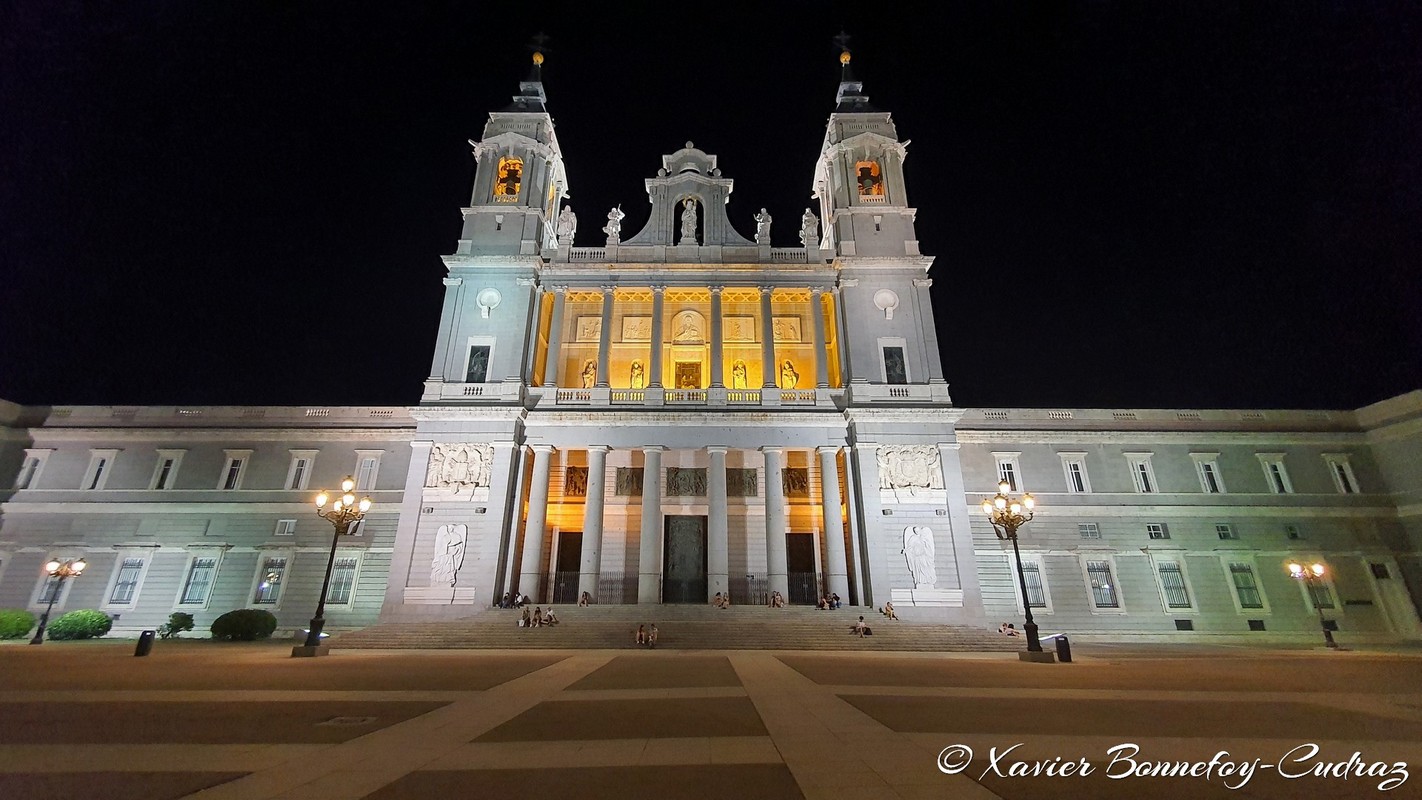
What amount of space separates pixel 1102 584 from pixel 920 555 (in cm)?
954

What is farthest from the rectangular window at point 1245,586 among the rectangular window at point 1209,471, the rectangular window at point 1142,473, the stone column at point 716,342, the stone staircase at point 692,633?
the stone column at point 716,342

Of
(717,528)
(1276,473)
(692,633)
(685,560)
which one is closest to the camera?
(692,633)

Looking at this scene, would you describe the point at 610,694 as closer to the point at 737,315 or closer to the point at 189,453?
the point at 737,315

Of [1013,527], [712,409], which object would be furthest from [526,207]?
[1013,527]

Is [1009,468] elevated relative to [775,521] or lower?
elevated

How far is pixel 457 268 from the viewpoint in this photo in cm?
3086

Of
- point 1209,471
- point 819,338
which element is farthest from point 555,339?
point 1209,471

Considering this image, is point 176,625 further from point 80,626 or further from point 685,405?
point 685,405

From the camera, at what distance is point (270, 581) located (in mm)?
27359

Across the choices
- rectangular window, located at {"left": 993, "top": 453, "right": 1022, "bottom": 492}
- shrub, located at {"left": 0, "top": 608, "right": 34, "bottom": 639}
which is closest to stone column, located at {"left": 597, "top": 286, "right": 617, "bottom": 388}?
rectangular window, located at {"left": 993, "top": 453, "right": 1022, "bottom": 492}

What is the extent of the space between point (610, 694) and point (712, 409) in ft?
63.7

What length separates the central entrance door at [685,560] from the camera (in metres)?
27.4

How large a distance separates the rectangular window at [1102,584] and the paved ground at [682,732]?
618 inches

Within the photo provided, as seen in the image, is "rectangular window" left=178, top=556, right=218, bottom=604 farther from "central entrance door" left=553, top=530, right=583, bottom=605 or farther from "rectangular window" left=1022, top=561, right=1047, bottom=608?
"rectangular window" left=1022, top=561, right=1047, bottom=608
